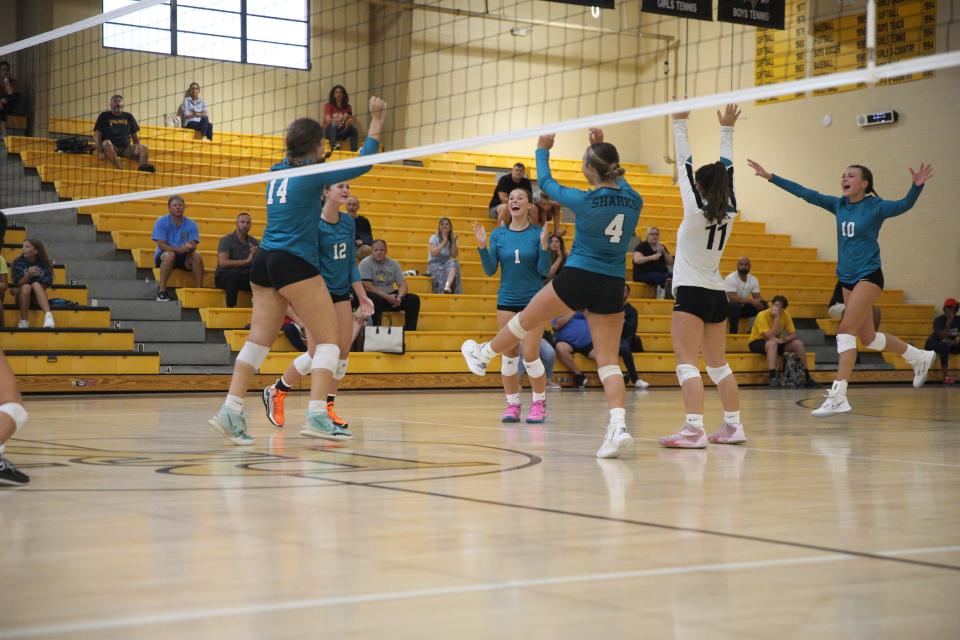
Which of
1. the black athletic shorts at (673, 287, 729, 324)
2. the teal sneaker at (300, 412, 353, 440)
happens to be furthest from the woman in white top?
the teal sneaker at (300, 412, 353, 440)

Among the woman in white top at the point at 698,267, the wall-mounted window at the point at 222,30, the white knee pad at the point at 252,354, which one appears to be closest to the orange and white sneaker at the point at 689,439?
the woman in white top at the point at 698,267

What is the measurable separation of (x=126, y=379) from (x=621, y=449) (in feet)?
26.4

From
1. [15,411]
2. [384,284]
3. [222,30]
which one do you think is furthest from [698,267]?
[222,30]

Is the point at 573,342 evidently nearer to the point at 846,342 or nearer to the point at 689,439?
the point at 846,342

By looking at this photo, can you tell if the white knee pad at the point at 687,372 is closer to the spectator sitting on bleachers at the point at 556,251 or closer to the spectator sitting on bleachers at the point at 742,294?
the spectator sitting on bleachers at the point at 556,251

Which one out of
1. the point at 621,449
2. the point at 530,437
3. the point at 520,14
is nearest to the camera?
the point at 621,449

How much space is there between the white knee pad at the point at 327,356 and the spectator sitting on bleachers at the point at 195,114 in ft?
45.6

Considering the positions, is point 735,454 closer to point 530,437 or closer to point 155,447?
point 530,437

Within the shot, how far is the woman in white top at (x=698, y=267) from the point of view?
6.96 m

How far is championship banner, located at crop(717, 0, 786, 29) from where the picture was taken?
17.2m

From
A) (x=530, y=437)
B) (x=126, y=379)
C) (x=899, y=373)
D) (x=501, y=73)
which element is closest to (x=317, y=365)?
(x=530, y=437)

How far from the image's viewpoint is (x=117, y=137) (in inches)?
704

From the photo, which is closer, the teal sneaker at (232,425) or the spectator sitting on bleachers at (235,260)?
the teal sneaker at (232,425)

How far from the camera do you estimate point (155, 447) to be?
699 centimetres
